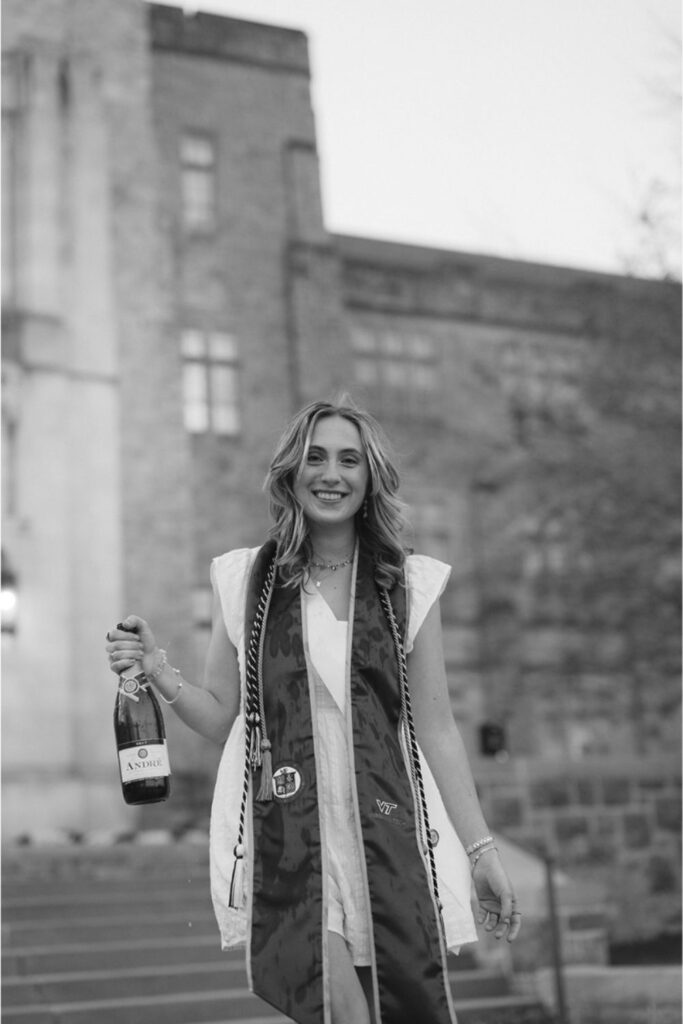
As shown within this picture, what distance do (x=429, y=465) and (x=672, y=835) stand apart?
9.91 metres

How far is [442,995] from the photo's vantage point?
2.37 m

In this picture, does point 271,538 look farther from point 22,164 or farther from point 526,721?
point 526,721

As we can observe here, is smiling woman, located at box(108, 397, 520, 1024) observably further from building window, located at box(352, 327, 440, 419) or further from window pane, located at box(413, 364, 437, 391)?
window pane, located at box(413, 364, 437, 391)

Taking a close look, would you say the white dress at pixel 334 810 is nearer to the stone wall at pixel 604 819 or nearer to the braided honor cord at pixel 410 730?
the braided honor cord at pixel 410 730

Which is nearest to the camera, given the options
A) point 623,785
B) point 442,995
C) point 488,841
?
point 442,995

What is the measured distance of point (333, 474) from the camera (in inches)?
105

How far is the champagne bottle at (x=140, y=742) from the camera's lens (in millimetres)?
2719

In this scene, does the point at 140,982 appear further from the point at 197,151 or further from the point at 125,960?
the point at 197,151

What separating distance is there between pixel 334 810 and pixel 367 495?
66 cm

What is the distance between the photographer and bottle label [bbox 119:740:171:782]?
2.73 meters

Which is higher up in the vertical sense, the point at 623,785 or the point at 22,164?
the point at 22,164

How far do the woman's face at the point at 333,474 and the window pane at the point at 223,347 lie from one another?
14.9m

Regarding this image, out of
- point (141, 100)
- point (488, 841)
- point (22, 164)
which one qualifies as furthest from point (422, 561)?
point (141, 100)

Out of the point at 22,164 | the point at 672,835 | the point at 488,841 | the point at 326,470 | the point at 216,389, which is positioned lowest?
the point at 672,835
